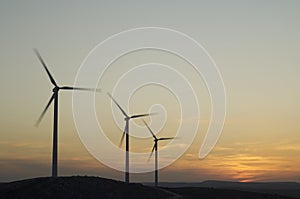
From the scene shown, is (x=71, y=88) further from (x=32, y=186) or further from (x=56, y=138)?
(x=32, y=186)

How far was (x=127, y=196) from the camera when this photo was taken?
102 metres

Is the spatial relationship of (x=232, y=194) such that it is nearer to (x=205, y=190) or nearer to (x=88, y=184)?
(x=205, y=190)

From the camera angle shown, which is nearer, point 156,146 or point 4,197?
point 4,197

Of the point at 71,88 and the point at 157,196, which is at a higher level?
the point at 71,88

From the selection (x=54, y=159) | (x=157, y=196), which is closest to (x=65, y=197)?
(x=54, y=159)

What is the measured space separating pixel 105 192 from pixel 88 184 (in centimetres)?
490

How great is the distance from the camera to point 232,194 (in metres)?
126

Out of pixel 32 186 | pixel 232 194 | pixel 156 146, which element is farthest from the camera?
pixel 156 146

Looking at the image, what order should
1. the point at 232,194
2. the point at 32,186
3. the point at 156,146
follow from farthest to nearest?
the point at 156,146 → the point at 232,194 → the point at 32,186

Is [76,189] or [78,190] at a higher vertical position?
[76,189]

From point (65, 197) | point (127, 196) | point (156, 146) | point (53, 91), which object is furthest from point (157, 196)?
point (156, 146)

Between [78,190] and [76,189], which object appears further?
[76,189]

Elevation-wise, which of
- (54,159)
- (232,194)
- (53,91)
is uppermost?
(53,91)

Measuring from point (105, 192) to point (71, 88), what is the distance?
1987 centimetres
